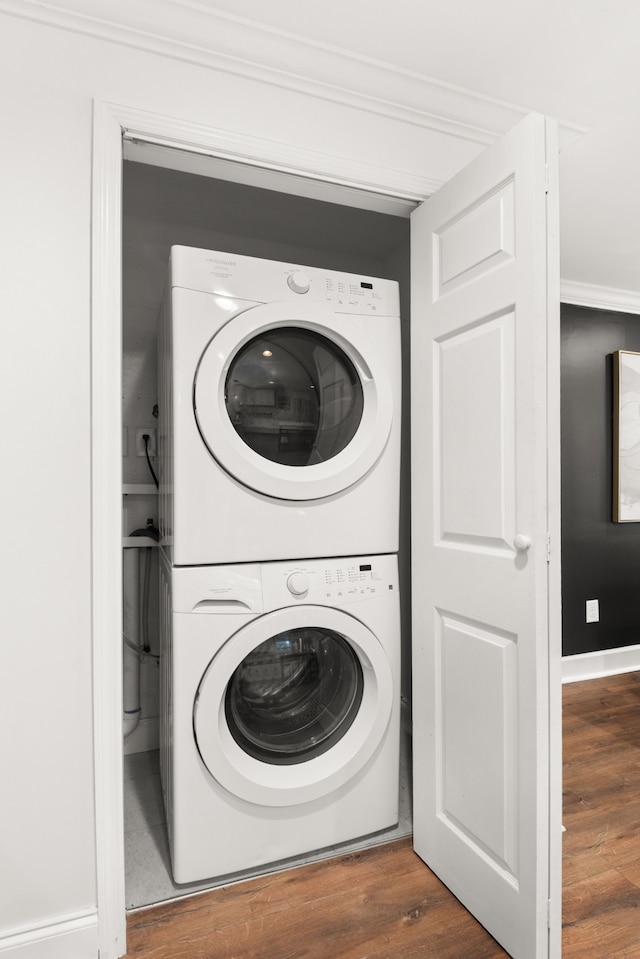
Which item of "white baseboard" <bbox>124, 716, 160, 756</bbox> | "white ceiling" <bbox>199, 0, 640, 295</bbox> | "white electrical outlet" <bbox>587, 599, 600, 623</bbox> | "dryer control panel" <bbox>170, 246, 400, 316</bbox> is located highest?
"white ceiling" <bbox>199, 0, 640, 295</bbox>

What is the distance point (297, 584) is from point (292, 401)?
539 mm

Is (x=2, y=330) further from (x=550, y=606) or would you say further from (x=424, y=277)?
(x=550, y=606)

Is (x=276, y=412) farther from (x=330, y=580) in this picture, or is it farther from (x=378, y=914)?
(x=378, y=914)

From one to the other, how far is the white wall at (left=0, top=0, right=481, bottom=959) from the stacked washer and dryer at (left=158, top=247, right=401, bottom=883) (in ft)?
0.83

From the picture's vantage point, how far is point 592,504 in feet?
10.6

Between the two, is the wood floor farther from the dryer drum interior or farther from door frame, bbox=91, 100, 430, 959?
the dryer drum interior

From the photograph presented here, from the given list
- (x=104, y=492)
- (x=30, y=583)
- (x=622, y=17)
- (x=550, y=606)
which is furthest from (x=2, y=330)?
(x=622, y=17)

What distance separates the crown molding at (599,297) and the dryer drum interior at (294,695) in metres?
2.58

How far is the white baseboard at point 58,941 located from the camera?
1.27 metres

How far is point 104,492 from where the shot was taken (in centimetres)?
134

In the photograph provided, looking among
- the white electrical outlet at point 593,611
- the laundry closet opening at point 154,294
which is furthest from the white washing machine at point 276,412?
the white electrical outlet at point 593,611

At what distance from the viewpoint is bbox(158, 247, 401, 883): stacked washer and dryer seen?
1.49 meters

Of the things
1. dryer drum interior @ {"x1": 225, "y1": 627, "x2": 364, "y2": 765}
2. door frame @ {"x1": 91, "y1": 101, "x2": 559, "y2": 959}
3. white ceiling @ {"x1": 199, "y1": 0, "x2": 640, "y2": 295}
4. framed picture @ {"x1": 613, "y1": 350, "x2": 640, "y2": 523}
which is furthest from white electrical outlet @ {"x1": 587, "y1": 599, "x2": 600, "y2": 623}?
door frame @ {"x1": 91, "y1": 101, "x2": 559, "y2": 959}

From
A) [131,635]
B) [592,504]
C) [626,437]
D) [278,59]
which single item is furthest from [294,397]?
[626,437]
